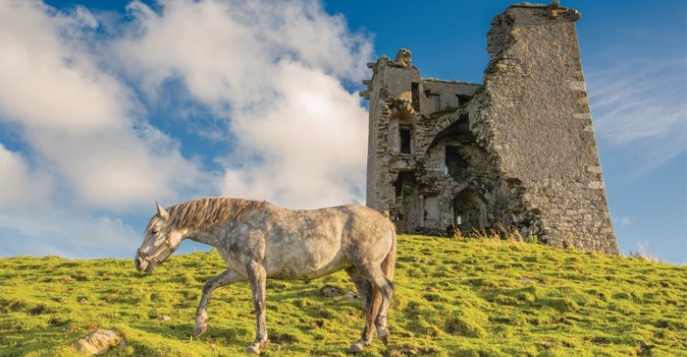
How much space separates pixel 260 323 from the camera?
1023 centimetres

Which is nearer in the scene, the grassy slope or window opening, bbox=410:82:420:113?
the grassy slope

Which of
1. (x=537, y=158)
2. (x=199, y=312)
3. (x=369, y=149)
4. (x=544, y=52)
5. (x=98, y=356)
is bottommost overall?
(x=98, y=356)

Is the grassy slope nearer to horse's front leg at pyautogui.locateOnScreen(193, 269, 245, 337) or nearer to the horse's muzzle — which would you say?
horse's front leg at pyautogui.locateOnScreen(193, 269, 245, 337)

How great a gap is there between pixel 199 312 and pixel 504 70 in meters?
24.3

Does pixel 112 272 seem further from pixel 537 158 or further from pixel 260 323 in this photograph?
pixel 537 158

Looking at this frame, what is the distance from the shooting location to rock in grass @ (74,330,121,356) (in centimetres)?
934

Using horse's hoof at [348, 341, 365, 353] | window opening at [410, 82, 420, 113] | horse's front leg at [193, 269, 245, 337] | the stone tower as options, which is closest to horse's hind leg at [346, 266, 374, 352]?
horse's hoof at [348, 341, 365, 353]

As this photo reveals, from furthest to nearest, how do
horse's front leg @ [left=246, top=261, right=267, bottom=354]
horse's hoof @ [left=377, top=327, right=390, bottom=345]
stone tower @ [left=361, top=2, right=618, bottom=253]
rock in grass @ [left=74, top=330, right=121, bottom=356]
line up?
stone tower @ [left=361, top=2, right=618, bottom=253], horse's hoof @ [left=377, top=327, right=390, bottom=345], horse's front leg @ [left=246, top=261, right=267, bottom=354], rock in grass @ [left=74, top=330, right=121, bottom=356]

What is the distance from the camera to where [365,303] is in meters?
10.9

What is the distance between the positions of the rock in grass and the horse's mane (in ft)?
5.81

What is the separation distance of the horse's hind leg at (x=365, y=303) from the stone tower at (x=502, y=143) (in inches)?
718

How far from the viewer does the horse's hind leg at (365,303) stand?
10.4 meters

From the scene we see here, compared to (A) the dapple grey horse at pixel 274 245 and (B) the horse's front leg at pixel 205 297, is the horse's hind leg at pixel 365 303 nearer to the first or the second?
(A) the dapple grey horse at pixel 274 245

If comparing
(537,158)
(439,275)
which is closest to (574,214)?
(537,158)
